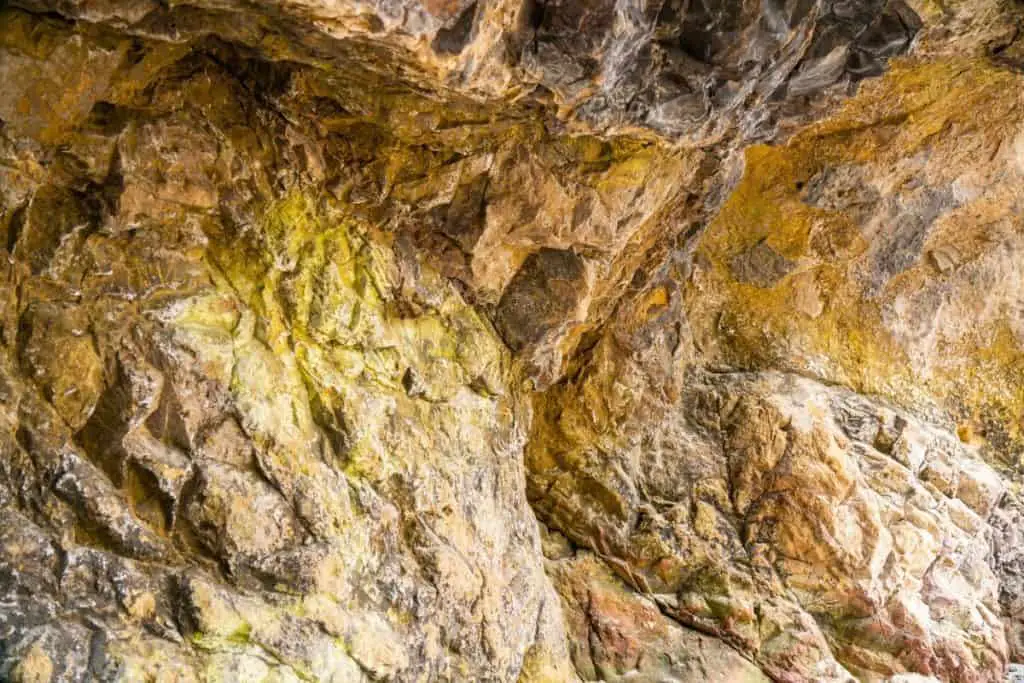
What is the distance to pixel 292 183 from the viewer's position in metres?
3.85

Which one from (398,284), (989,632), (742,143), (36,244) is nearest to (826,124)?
(742,143)

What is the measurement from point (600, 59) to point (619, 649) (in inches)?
135

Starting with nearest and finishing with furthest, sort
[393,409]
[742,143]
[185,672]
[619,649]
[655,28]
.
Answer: [185,672] < [655,28] < [393,409] < [742,143] < [619,649]

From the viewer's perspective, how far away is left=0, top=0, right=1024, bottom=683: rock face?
3.14 meters

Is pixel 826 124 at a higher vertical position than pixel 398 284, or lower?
higher

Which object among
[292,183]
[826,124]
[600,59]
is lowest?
[292,183]

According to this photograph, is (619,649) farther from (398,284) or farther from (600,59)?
(600,59)

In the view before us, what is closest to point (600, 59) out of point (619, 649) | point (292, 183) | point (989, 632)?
point (292, 183)

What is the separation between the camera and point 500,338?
4.96 metres

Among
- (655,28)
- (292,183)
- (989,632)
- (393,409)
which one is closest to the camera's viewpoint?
(655,28)

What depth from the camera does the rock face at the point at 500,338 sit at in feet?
10.3

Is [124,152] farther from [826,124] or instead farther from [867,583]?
[867,583]

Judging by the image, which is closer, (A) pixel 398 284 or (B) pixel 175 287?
(B) pixel 175 287

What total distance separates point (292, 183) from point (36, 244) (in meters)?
1.01
